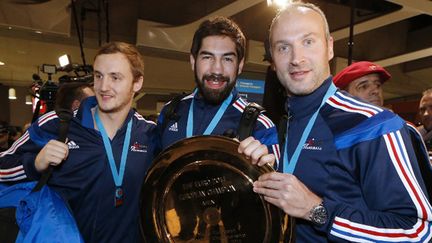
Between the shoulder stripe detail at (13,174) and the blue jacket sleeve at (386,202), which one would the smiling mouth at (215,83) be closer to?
the blue jacket sleeve at (386,202)

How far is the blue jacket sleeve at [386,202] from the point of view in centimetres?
104

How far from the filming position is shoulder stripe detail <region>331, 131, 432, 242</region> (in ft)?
3.42

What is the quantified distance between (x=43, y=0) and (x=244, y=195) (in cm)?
687

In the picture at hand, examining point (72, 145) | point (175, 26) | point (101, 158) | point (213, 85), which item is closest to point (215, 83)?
point (213, 85)

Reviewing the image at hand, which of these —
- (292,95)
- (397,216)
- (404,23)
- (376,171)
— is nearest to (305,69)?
(292,95)

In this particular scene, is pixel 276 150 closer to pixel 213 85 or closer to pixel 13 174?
pixel 213 85

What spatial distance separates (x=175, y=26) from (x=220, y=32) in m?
6.41

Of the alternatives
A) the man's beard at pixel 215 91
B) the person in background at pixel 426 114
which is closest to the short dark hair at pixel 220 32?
the man's beard at pixel 215 91

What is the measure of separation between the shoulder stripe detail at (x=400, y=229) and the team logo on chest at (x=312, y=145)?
0.21m

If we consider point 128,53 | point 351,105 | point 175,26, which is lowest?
point 351,105

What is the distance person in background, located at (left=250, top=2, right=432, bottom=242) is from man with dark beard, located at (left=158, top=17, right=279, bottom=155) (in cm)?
37

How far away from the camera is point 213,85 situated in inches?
66.7

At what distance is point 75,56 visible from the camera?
9469mm

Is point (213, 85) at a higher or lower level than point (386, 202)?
higher
